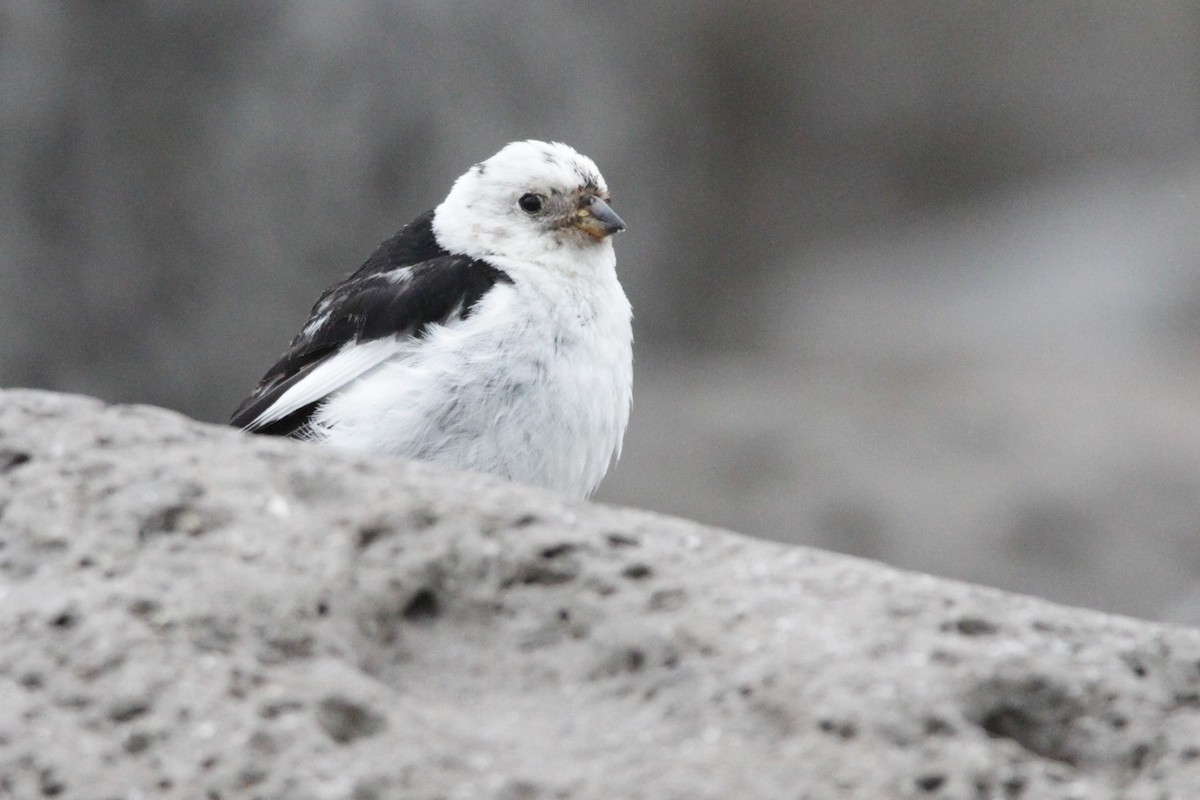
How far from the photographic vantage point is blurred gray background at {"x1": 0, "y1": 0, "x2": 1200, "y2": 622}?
8828 millimetres

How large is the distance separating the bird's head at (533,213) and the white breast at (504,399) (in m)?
0.36

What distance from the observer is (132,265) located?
351 inches

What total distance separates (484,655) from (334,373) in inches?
77.5

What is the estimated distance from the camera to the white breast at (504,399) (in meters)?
4.07

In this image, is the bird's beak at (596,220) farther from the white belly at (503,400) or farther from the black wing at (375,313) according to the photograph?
the white belly at (503,400)

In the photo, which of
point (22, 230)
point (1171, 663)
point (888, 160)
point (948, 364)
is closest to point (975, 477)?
point (948, 364)

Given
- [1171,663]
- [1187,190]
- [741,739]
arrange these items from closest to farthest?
[741,739] → [1171,663] → [1187,190]

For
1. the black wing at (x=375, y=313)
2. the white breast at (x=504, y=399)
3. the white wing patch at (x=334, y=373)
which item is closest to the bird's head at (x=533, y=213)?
the black wing at (x=375, y=313)

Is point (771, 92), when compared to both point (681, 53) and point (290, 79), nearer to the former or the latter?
point (681, 53)

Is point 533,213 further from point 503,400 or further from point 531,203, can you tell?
point 503,400

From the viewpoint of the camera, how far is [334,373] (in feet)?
14.2

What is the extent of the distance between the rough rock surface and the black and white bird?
132 cm

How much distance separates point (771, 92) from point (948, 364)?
2205 millimetres

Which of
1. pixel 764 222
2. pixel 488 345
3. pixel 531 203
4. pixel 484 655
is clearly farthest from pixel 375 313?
pixel 764 222
